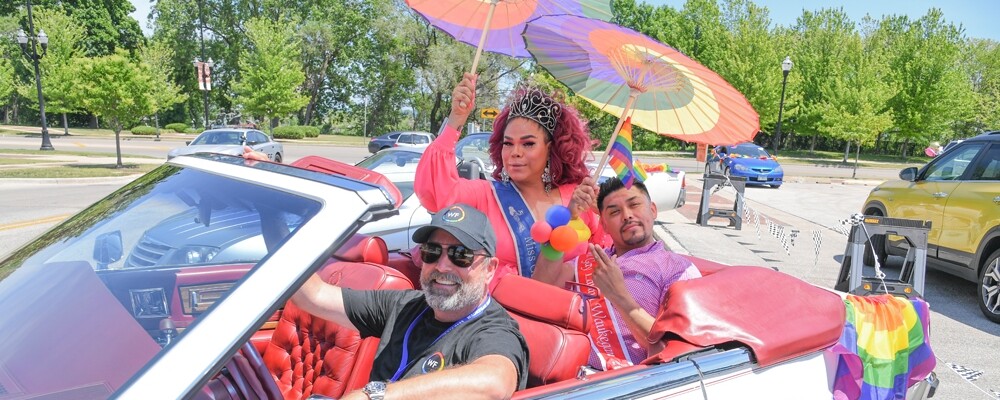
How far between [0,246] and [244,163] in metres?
6.94

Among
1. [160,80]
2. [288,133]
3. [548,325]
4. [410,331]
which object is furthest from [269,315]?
[288,133]

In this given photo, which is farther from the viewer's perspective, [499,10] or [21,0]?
[21,0]

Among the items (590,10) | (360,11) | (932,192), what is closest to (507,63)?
(360,11)

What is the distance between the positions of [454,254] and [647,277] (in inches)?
40.0

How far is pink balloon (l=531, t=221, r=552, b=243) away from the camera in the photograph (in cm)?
258

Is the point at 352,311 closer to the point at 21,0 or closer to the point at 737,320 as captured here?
the point at 737,320

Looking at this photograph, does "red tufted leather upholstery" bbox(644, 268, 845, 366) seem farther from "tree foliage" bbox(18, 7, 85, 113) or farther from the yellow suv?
"tree foliage" bbox(18, 7, 85, 113)

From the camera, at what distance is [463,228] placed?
1.94 meters

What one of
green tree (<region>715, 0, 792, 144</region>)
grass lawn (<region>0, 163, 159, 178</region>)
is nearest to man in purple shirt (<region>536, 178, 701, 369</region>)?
grass lawn (<region>0, 163, 159, 178</region>)

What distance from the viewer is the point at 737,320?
2.03 m

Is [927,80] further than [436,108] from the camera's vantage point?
No

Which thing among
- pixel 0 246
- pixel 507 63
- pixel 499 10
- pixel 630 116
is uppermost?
pixel 507 63

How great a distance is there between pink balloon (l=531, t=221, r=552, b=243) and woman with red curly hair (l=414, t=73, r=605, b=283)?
0.21 metres

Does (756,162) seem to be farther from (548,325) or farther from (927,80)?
(927,80)
